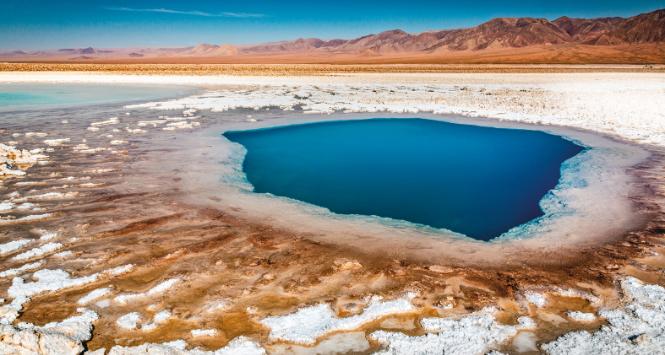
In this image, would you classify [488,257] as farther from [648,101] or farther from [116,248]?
[648,101]

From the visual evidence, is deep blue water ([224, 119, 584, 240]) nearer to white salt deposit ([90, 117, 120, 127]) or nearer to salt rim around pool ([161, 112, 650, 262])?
salt rim around pool ([161, 112, 650, 262])

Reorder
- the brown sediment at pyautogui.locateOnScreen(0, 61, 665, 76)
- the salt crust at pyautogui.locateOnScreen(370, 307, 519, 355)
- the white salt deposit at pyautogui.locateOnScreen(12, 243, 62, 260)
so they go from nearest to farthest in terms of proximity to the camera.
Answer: the salt crust at pyautogui.locateOnScreen(370, 307, 519, 355), the white salt deposit at pyautogui.locateOnScreen(12, 243, 62, 260), the brown sediment at pyautogui.locateOnScreen(0, 61, 665, 76)

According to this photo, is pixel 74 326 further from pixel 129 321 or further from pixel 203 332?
pixel 203 332

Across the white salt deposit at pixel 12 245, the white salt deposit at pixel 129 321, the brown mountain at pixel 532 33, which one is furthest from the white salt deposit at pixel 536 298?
the brown mountain at pixel 532 33

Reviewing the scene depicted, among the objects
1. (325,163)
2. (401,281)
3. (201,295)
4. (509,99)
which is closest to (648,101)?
(509,99)

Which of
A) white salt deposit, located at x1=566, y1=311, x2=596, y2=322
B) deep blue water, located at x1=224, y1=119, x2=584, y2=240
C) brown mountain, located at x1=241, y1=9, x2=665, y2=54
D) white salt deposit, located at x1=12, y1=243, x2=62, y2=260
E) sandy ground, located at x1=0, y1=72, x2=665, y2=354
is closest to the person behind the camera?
sandy ground, located at x1=0, y1=72, x2=665, y2=354

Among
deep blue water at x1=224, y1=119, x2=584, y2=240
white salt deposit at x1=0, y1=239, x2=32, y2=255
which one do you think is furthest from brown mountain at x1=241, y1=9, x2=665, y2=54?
white salt deposit at x1=0, y1=239, x2=32, y2=255
